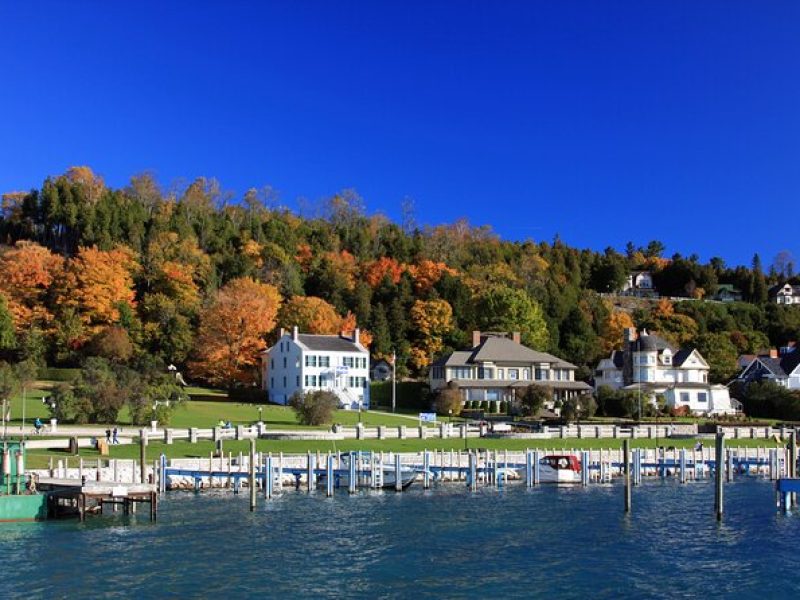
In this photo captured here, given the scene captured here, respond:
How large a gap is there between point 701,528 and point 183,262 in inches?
3833

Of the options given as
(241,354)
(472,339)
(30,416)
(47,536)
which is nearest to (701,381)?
(472,339)

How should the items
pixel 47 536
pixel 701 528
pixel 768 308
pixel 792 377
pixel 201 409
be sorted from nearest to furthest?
pixel 47 536
pixel 701 528
pixel 201 409
pixel 792 377
pixel 768 308

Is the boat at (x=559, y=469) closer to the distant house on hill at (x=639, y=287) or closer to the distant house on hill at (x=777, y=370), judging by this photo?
the distant house on hill at (x=777, y=370)

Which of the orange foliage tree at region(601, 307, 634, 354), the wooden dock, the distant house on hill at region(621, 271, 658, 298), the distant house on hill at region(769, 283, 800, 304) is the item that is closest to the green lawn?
the wooden dock

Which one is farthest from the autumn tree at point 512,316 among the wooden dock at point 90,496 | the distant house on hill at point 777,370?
the wooden dock at point 90,496

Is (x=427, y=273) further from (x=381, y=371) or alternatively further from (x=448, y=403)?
(x=448, y=403)

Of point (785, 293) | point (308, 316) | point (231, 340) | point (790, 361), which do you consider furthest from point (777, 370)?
point (785, 293)

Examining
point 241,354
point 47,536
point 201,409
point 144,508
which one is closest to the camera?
point 47,536

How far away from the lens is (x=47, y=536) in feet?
125

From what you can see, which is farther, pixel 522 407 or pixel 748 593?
pixel 522 407

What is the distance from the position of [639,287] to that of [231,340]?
112 metres

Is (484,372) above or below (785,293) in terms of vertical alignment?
below

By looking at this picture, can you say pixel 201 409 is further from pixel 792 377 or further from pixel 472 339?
pixel 792 377

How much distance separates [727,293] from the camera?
187 meters
